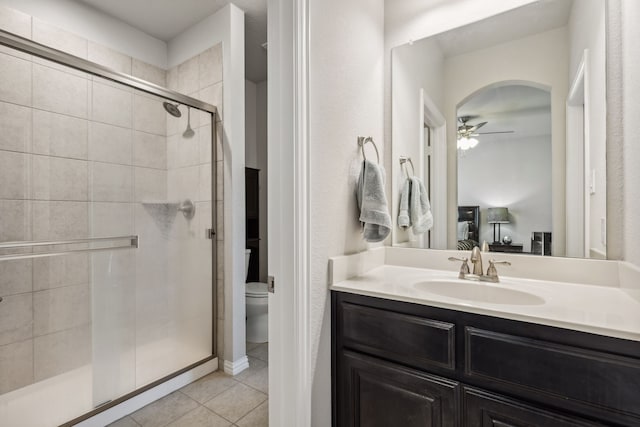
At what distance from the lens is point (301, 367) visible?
107cm

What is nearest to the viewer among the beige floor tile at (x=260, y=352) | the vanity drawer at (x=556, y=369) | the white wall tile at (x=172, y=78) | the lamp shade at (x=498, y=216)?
the vanity drawer at (x=556, y=369)

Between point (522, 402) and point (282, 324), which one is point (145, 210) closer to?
point (282, 324)

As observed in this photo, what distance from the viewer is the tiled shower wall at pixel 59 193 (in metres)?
1.52

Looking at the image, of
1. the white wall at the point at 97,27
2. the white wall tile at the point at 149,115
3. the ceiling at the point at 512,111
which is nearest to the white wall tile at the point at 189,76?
the white wall at the point at 97,27

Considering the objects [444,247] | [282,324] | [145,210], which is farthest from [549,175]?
[145,210]

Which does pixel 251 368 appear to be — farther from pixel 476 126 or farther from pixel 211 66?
pixel 211 66

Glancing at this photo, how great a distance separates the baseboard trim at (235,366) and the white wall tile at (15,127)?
1711mm

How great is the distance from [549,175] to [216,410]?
204cm

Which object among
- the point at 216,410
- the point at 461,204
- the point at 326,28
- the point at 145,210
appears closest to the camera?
the point at 326,28

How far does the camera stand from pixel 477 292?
4.01 feet

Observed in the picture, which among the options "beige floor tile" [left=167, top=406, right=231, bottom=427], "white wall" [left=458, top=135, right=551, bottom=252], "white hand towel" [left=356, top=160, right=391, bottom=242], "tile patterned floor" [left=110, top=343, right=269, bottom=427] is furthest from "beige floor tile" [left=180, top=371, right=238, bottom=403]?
"white wall" [left=458, top=135, right=551, bottom=252]

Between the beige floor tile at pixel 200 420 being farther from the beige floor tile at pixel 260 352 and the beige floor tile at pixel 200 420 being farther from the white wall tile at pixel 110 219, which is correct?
the white wall tile at pixel 110 219

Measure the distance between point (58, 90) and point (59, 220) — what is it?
693 mm

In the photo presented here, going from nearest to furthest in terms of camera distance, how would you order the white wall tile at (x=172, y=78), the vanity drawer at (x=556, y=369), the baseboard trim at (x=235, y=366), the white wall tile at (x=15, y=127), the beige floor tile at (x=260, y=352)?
the vanity drawer at (x=556, y=369) < the white wall tile at (x=15, y=127) < the baseboard trim at (x=235, y=366) < the beige floor tile at (x=260, y=352) < the white wall tile at (x=172, y=78)
